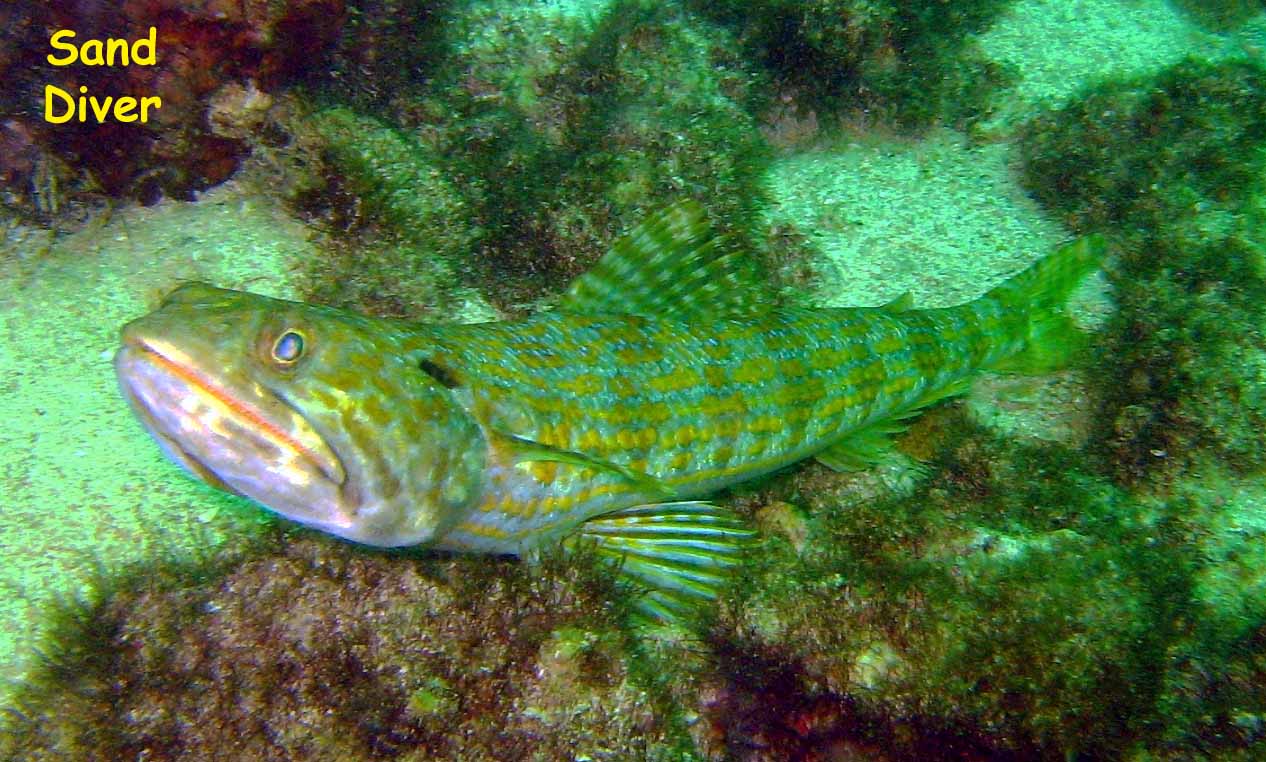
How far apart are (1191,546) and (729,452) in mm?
2543

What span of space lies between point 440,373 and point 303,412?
1.93ft

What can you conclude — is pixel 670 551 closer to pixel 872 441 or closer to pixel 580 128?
pixel 872 441

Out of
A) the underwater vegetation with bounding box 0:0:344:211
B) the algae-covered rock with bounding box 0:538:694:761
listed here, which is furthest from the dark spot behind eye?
the underwater vegetation with bounding box 0:0:344:211

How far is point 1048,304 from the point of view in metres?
4.65

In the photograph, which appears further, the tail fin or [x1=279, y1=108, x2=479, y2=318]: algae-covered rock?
the tail fin

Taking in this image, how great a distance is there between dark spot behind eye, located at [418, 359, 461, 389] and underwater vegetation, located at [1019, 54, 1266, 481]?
3.86 metres

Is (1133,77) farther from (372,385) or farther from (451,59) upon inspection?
(372,385)

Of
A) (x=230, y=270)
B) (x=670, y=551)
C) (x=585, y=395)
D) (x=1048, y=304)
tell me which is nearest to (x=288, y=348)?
(x=585, y=395)

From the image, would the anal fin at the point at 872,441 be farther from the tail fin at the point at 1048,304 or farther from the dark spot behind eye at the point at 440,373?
the dark spot behind eye at the point at 440,373

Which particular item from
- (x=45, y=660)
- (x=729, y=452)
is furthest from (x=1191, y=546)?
(x=45, y=660)

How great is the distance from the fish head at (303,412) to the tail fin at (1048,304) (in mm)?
3631

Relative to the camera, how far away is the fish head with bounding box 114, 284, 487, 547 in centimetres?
225

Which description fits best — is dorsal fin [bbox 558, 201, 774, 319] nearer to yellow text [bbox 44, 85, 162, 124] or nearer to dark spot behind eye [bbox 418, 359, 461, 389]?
dark spot behind eye [bbox 418, 359, 461, 389]

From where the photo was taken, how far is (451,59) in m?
5.68
